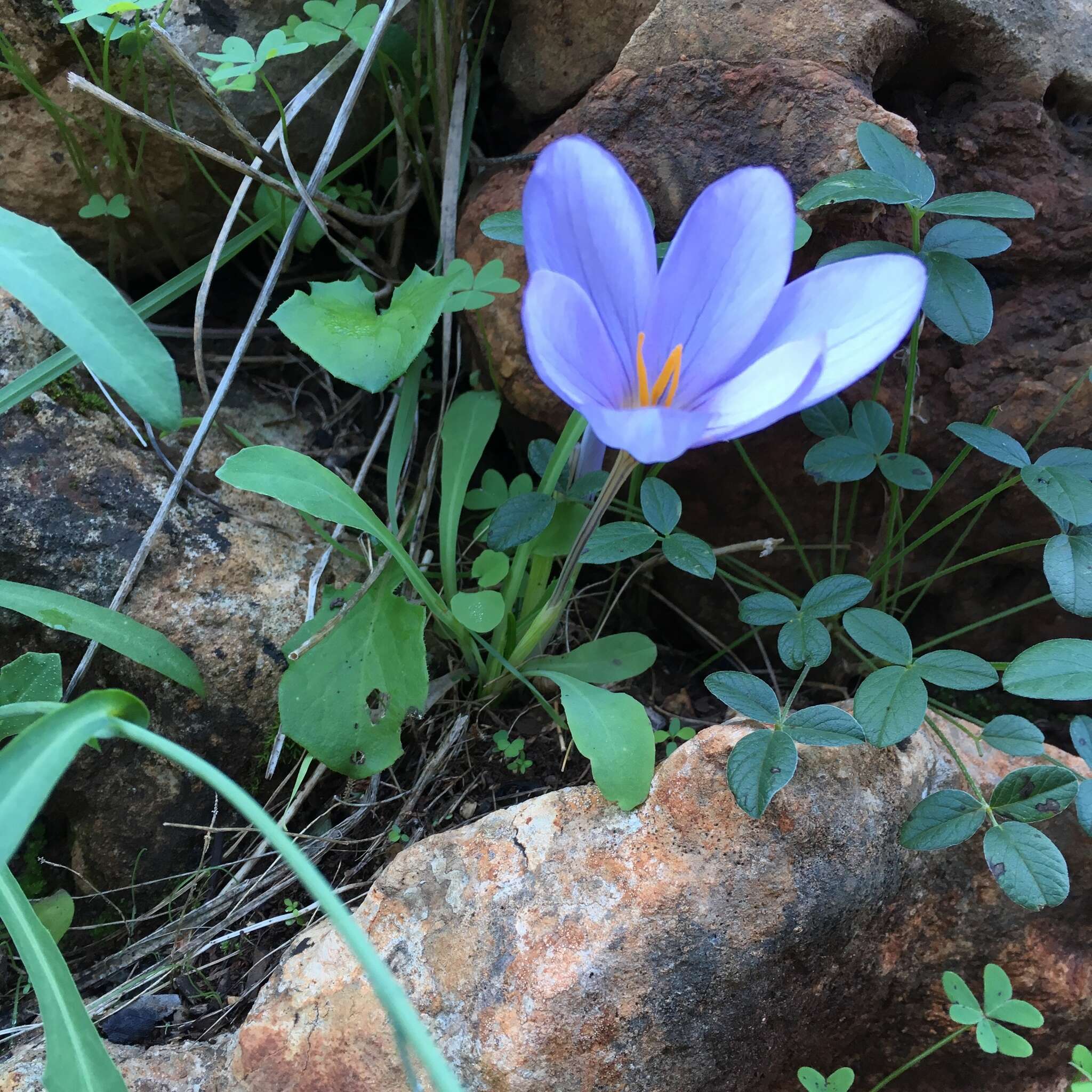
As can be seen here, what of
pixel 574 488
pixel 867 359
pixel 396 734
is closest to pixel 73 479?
pixel 396 734

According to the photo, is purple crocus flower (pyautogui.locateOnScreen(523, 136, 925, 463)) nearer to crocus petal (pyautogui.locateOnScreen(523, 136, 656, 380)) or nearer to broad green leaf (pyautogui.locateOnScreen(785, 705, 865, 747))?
crocus petal (pyautogui.locateOnScreen(523, 136, 656, 380))

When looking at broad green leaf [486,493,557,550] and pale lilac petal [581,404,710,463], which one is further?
broad green leaf [486,493,557,550]

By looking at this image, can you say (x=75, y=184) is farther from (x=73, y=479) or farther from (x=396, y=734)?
(x=396, y=734)

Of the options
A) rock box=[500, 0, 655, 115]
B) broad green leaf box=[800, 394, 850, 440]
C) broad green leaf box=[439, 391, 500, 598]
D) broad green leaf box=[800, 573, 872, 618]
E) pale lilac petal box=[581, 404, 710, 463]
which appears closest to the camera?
pale lilac petal box=[581, 404, 710, 463]

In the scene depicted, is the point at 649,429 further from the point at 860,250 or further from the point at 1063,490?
the point at 1063,490

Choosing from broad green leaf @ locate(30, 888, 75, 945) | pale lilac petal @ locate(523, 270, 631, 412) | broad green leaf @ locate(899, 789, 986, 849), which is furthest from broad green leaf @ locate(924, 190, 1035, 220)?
broad green leaf @ locate(30, 888, 75, 945)

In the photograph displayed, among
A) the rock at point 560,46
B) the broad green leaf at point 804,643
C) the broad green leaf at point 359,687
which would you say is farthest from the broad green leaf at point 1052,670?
the rock at point 560,46

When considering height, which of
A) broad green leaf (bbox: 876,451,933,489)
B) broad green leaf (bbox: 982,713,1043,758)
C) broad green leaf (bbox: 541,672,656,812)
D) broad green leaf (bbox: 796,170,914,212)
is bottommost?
broad green leaf (bbox: 982,713,1043,758)
